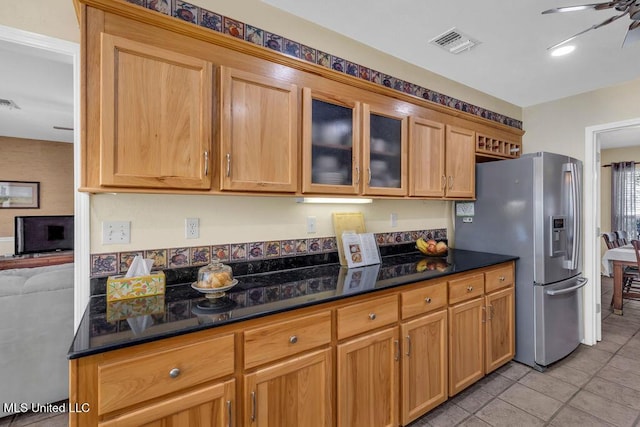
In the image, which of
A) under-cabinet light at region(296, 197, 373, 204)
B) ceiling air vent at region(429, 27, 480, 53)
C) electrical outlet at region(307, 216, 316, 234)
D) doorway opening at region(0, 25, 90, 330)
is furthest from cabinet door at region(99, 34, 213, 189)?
ceiling air vent at region(429, 27, 480, 53)

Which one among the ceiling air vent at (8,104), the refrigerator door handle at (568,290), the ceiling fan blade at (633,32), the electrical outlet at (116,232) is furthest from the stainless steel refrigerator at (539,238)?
the ceiling air vent at (8,104)

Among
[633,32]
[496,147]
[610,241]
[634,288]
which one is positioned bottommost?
[634,288]

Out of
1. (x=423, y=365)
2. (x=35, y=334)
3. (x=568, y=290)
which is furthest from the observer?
(x=568, y=290)

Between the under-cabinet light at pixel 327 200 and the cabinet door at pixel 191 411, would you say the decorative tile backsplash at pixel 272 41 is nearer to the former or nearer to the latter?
the under-cabinet light at pixel 327 200

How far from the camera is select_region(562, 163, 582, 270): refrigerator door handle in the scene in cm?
265

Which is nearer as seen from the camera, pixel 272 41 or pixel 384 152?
pixel 272 41

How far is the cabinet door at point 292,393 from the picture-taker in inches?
49.3

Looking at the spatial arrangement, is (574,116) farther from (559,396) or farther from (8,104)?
(8,104)

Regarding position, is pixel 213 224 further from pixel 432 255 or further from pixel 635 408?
pixel 635 408

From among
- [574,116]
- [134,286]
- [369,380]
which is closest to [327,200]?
[369,380]

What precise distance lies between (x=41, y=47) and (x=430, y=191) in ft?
8.19

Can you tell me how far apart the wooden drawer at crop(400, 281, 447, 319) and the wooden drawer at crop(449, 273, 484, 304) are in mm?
91

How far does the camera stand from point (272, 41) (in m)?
1.91

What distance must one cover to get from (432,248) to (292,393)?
1695mm
